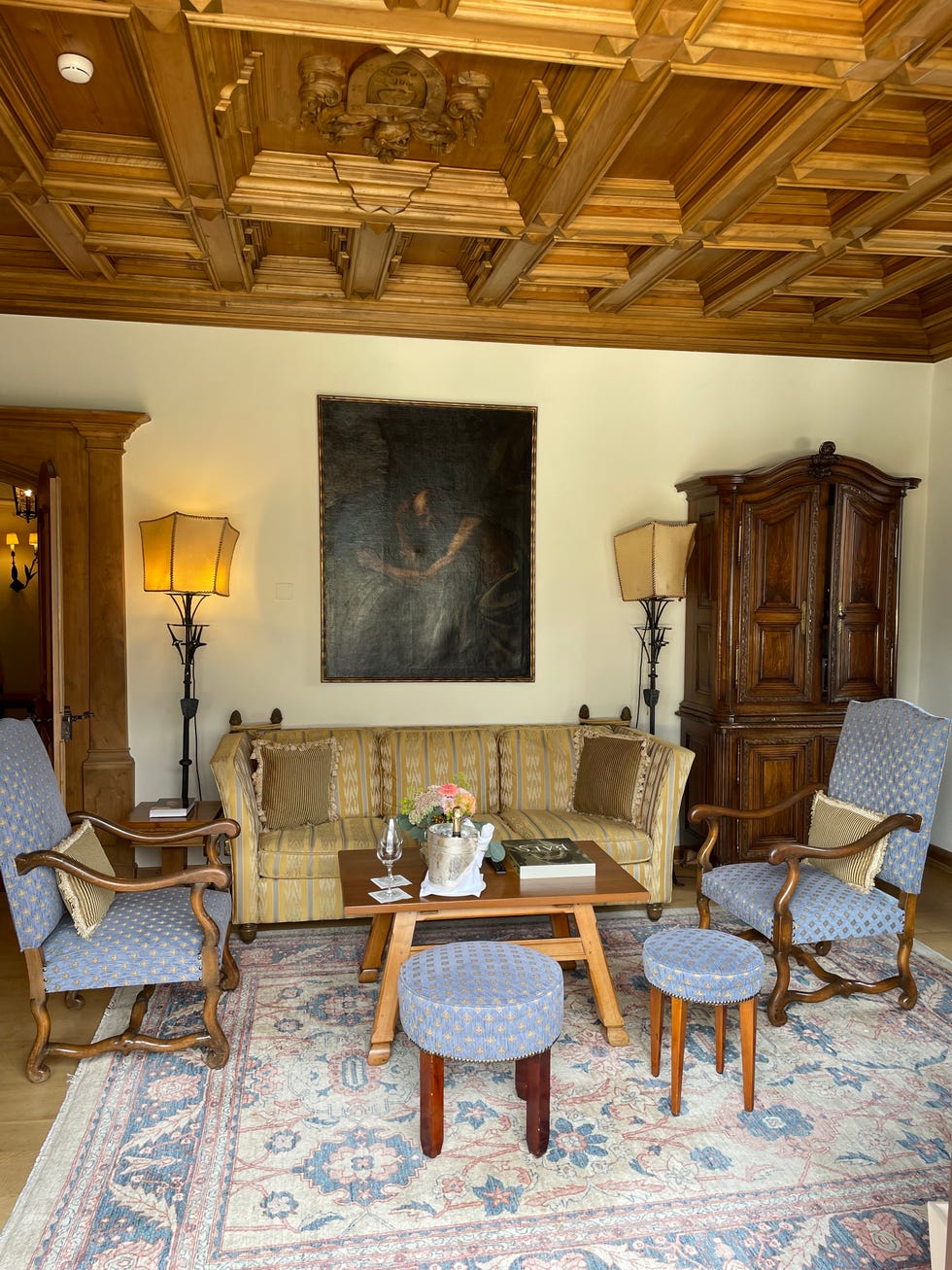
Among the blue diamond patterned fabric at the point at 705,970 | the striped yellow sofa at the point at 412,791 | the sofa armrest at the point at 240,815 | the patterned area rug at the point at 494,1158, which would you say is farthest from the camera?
the striped yellow sofa at the point at 412,791

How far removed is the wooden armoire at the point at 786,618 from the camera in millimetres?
4996

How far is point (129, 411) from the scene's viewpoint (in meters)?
4.75

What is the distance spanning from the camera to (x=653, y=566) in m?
4.96

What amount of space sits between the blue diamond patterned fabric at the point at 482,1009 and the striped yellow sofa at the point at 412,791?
5.04 ft

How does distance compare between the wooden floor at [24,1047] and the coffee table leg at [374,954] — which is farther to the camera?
the coffee table leg at [374,954]

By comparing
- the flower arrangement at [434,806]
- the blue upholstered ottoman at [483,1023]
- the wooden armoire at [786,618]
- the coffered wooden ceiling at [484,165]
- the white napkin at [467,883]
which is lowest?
the blue upholstered ottoman at [483,1023]

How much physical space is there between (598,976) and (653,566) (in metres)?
2.37

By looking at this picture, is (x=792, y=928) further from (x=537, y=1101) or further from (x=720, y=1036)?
(x=537, y=1101)

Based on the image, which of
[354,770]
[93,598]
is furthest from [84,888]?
[93,598]

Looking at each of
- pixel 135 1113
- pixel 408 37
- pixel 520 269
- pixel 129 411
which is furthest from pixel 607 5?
pixel 135 1113

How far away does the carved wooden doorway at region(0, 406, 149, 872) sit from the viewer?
468cm

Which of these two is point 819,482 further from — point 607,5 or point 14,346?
point 14,346

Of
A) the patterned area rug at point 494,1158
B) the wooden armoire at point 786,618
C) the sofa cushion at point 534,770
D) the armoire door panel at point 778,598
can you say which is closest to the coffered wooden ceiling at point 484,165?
the wooden armoire at point 786,618

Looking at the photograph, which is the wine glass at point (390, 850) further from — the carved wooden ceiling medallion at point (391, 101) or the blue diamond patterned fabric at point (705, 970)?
the carved wooden ceiling medallion at point (391, 101)
